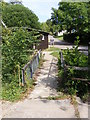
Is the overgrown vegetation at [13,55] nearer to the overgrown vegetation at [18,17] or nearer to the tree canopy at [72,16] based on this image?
the tree canopy at [72,16]

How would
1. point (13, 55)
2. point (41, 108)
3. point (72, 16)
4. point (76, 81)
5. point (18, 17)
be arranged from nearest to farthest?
point (41, 108), point (76, 81), point (13, 55), point (72, 16), point (18, 17)

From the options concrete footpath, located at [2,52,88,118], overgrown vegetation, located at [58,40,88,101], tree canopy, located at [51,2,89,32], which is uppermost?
tree canopy, located at [51,2,89,32]

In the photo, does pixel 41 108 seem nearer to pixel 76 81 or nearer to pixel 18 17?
pixel 76 81

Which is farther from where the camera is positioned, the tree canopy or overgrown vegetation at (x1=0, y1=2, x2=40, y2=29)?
overgrown vegetation at (x1=0, y1=2, x2=40, y2=29)

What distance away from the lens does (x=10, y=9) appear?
2536cm

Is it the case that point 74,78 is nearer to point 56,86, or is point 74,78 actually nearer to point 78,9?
point 56,86

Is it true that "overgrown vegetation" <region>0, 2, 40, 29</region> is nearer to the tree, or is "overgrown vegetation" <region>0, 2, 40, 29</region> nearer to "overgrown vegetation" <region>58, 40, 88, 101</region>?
the tree

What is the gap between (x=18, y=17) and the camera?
78.3ft

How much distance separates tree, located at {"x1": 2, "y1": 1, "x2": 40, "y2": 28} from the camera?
2294 cm

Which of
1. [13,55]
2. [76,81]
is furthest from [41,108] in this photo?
[13,55]

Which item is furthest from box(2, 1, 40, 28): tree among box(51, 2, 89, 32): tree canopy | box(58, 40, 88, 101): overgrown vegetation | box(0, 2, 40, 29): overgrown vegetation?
box(58, 40, 88, 101): overgrown vegetation

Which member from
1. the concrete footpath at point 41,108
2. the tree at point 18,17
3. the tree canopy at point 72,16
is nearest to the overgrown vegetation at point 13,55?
the concrete footpath at point 41,108

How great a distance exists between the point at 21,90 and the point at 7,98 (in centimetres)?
69

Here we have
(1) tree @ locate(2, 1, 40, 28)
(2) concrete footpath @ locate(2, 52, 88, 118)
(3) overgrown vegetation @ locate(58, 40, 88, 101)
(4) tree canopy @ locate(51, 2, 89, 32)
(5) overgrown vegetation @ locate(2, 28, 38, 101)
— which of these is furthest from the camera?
(1) tree @ locate(2, 1, 40, 28)
